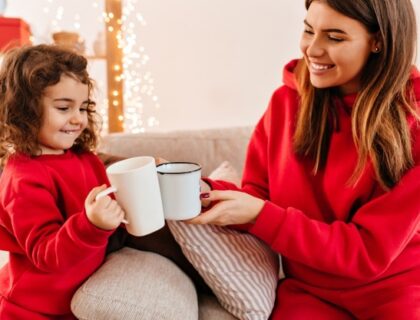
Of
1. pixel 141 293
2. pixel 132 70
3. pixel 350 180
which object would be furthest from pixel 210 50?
pixel 141 293

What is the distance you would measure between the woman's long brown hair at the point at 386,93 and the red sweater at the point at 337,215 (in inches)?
1.1

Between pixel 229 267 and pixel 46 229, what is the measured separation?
45cm

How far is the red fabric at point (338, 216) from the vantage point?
1.09 m

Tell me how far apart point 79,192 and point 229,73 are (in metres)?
1.93

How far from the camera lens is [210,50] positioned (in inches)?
114

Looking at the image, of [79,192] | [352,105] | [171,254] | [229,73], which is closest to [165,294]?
[171,254]

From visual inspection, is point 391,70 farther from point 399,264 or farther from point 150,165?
point 150,165

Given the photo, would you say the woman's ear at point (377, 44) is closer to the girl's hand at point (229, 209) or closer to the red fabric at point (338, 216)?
the red fabric at point (338, 216)

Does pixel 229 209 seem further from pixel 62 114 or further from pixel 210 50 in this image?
pixel 210 50

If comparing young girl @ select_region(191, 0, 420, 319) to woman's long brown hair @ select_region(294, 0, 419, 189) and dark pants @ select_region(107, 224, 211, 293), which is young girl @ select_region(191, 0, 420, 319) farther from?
dark pants @ select_region(107, 224, 211, 293)

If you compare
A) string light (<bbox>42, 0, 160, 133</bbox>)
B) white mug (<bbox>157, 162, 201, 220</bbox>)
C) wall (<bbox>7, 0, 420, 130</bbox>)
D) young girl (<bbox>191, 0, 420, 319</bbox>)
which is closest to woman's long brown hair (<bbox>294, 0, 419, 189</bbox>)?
young girl (<bbox>191, 0, 420, 319</bbox>)

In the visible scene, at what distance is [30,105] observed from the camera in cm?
107

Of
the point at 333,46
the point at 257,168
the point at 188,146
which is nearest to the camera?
the point at 333,46

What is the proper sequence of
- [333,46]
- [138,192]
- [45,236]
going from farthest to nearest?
[333,46] → [45,236] → [138,192]
